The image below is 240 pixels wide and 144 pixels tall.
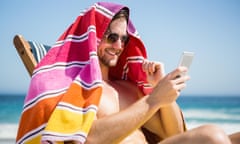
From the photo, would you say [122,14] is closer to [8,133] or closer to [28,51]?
[28,51]

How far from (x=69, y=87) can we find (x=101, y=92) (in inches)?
6.9

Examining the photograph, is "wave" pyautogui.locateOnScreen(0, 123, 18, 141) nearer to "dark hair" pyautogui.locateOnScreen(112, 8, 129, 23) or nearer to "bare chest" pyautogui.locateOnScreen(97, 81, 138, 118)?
"bare chest" pyautogui.locateOnScreen(97, 81, 138, 118)

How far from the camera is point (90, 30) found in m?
2.40

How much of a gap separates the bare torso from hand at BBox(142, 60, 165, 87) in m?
0.23

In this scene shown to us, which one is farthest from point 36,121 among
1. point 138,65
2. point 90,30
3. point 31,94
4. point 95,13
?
point 138,65

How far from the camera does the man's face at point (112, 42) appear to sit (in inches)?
103

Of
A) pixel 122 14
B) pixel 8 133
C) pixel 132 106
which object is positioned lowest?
pixel 8 133

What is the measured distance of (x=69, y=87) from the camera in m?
2.22

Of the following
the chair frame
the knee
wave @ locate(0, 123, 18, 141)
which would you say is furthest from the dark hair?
wave @ locate(0, 123, 18, 141)

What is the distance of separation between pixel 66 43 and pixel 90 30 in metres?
0.16

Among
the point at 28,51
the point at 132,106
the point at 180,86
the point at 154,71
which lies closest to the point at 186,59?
the point at 180,86

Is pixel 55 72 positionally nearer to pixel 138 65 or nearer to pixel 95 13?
pixel 95 13

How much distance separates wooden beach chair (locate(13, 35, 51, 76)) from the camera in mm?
2771

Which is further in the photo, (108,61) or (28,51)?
(28,51)
